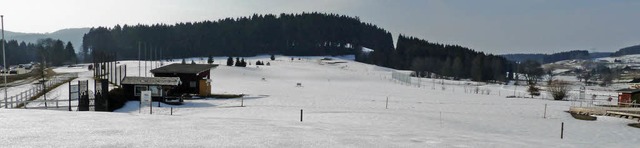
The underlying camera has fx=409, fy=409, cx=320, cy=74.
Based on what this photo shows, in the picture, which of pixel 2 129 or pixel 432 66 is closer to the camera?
pixel 2 129

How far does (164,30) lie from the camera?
611ft

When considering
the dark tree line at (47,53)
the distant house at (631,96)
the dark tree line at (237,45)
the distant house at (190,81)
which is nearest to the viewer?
the distant house at (190,81)

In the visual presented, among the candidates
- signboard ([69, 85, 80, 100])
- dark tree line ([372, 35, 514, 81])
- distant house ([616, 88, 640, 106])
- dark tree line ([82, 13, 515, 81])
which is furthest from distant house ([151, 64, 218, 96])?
dark tree line ([82, 13, 515, 81])

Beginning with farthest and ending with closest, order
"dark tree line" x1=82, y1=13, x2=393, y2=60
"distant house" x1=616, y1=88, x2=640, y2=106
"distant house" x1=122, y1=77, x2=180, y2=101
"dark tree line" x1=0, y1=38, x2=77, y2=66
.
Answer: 1. "dark tree line" x1=82, y1=13, x2=393, y2=60
2. "dark tree line" x1=0, y1=38, x2=77, y2=66
3. "distant house" x1=616, y1=88, x2=640, y2=106
4. "distant house" x1=122, y1=77, x2=180, y2=101

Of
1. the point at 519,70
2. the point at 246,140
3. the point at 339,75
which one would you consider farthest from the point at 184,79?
the point at 519,70

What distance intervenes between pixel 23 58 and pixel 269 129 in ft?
635

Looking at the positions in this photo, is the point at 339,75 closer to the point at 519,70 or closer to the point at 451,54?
the point at 451,54

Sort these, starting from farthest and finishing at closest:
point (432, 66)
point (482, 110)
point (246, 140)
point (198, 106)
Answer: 1. point (432, 66)
2. point (482, 110)
3. point (198, 106)
4. point (246, 140)

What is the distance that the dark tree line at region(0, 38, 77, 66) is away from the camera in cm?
13089

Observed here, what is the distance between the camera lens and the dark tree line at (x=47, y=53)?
13089 centimetres

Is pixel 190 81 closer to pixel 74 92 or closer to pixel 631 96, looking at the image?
pixel 74 92

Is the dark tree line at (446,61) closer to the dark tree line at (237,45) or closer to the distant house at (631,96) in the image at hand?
the dark tree line at (237,45)

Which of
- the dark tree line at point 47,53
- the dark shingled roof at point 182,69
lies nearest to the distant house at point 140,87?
the dark shingled roof at point 182,69

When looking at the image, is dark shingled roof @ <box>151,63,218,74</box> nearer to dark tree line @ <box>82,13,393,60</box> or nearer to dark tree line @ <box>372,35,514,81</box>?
dark tree line @ <box>372,35,514,81</box>
